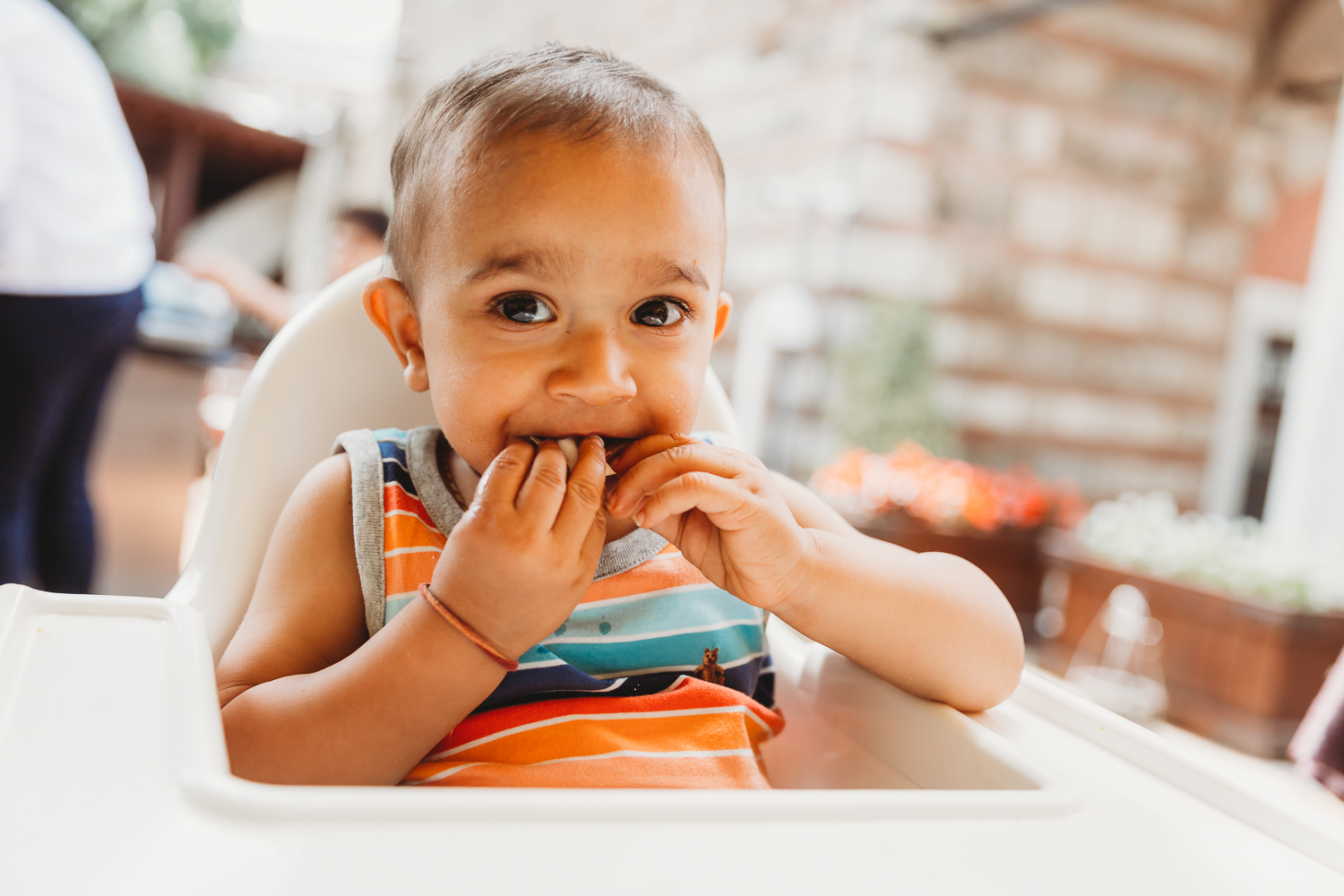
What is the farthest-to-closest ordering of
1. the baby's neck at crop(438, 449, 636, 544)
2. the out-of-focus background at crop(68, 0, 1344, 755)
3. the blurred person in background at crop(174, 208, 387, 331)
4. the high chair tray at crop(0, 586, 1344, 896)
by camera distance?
the out-of-focus background at crop(68, 0, 1344, 755) → the blurred person in background at crop(174, 208, 387, 331) → the baby's neck at crop(438, 449, 636, 544) → the high chair tray at crop(0, 586, 1344, 896)

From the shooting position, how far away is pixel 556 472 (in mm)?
575

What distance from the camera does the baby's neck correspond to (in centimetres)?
76

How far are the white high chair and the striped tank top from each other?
136 millimetres

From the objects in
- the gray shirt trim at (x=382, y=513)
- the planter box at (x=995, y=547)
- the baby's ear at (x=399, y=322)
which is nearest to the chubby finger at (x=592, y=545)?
the gray shirt trim at (x=382, y=513)

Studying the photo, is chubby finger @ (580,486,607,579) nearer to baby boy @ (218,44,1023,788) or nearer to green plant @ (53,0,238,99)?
baby boy @ (218,44,1023,788)

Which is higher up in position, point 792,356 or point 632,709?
point 792,356

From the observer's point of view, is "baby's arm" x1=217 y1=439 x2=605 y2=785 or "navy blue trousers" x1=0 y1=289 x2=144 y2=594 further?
"navy blue trousers" x1=0 y1=289 x2=144 y2=594

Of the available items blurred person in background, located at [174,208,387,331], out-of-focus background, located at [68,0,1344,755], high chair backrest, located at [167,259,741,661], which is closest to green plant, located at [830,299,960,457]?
out-of-focus background, located at [68,0,1344,755]

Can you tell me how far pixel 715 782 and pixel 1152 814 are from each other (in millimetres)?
269

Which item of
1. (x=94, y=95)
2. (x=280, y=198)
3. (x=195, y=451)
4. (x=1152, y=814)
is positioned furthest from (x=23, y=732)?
(x=280, y=198)

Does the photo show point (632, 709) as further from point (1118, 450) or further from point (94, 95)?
point (1118, 450)

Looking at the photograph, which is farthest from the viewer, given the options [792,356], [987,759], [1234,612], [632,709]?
[792,356]

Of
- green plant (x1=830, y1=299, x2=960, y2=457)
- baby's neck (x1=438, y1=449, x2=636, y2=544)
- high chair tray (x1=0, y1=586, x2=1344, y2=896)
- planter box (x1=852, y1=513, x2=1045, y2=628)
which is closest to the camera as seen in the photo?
high chair tray (x1=0, y1=586, x2=1344, y2=896)

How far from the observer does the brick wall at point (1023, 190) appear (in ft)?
12.9
